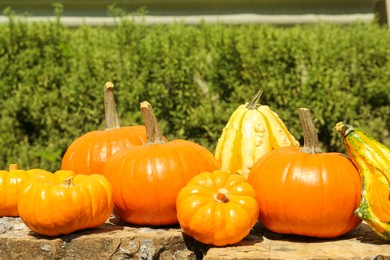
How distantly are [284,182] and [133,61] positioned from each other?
314 cm

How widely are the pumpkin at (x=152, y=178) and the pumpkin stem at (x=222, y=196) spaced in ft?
1.17

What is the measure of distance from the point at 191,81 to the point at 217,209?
3048 mm

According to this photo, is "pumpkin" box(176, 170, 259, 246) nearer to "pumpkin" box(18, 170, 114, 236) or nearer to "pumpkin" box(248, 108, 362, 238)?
"pumpkin" box(248, 108, 362, 238)

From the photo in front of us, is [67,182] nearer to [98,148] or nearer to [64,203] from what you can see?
[64,203]

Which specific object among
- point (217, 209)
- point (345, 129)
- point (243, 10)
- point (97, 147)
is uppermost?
point (243, 10)

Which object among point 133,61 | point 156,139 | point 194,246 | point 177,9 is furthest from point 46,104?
point 194,246

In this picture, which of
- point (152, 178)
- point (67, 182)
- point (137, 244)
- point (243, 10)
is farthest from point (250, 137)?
point (243, 10)

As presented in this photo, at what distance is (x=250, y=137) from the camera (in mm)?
3902

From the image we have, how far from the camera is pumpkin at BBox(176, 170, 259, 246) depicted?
3.14 metres

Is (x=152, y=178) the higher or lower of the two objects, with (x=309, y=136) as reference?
lower

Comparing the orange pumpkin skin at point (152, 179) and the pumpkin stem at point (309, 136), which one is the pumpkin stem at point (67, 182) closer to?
the orange pumpkin skin at point (152, 179)

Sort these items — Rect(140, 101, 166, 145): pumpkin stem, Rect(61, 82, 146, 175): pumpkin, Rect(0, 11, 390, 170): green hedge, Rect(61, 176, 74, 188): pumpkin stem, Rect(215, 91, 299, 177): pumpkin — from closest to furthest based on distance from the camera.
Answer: Rect(61, 176, 74, 188): pumpkin stem < Rect(140, 101, 166, 145): pumpkin stem < Rect(215, 91, 299, 177): pumpkin < Rect(61, 82, 146, 175): pumpkin < Rect(0, 11, 390, 170): green hedge

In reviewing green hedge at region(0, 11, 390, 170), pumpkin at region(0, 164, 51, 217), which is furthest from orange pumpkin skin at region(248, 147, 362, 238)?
green hedge at region(0, 11, 390, 170)

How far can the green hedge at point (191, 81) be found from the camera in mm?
5996
